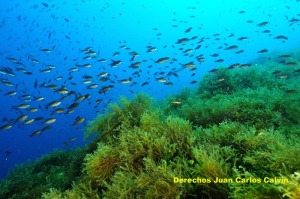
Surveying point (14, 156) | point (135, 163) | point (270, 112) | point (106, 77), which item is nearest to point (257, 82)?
point (270, 112)

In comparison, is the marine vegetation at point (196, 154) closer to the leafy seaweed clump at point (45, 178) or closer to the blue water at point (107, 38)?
the leafy seaweed clump at point (45, 178)

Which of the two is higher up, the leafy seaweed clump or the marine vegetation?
the marine vegetation

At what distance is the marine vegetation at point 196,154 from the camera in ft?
10.9

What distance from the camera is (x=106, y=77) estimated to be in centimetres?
1325

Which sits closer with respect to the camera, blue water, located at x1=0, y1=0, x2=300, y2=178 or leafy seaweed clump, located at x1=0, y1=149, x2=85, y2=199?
leafy seaweed clump, located at x1=0, y1=149, x2=85, y2=199

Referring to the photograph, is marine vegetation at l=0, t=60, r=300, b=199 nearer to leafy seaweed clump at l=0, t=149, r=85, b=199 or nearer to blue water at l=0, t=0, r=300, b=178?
leafy seaweed clump at l=0, t=149, r=85, b=199

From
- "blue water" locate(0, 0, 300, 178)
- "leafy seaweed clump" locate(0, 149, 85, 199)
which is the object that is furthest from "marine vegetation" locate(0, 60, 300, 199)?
"blue water" locate(0, 0, 300, 178)

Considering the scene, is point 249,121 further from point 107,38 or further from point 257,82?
point 107,38

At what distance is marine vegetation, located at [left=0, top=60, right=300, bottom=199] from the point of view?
3.32 meters

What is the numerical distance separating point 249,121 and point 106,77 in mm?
8810

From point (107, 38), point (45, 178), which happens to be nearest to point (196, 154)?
point (45, 178)

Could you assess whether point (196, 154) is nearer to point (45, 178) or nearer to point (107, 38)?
point (45, 178)

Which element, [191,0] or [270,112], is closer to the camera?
[270,112]

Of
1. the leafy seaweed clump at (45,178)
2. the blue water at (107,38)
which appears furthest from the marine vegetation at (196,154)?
the blue water at (107,38)
